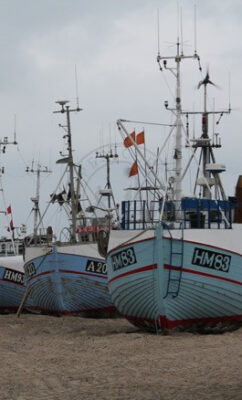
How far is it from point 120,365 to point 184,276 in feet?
15.4

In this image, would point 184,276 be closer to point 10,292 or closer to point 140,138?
point 140,138

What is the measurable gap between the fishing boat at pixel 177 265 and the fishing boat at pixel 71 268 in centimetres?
600

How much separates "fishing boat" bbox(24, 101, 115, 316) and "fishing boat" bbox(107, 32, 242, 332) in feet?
19.7

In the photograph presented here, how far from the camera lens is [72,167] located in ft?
111

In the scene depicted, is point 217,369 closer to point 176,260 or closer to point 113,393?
point 113,393

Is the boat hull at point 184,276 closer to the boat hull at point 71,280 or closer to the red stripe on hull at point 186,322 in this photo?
the red stripe on hull at point 186,322

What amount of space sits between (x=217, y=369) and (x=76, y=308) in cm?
1635

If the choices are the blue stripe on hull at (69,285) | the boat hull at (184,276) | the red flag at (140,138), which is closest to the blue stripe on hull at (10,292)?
the blue stripe on hull at (69,285)

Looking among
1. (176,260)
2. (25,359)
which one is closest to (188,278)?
(176,260)

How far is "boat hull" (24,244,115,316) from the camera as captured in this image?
3106cm

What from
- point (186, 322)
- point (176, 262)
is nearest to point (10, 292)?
point (186, 322)

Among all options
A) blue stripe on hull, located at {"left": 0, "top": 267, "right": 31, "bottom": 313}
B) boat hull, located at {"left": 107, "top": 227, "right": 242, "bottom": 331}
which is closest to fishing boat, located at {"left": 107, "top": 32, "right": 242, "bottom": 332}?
boat hull, located at {"left": 107, "top": 227, "right": 242, "bottom": 331}

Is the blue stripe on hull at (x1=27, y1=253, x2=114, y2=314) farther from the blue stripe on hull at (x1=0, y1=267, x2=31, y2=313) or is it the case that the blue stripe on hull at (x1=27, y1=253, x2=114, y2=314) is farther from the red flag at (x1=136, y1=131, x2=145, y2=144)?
the red flag at (x1=136, y1=131, x2=145, y2=144)

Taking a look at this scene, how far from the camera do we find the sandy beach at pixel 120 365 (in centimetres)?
1465
